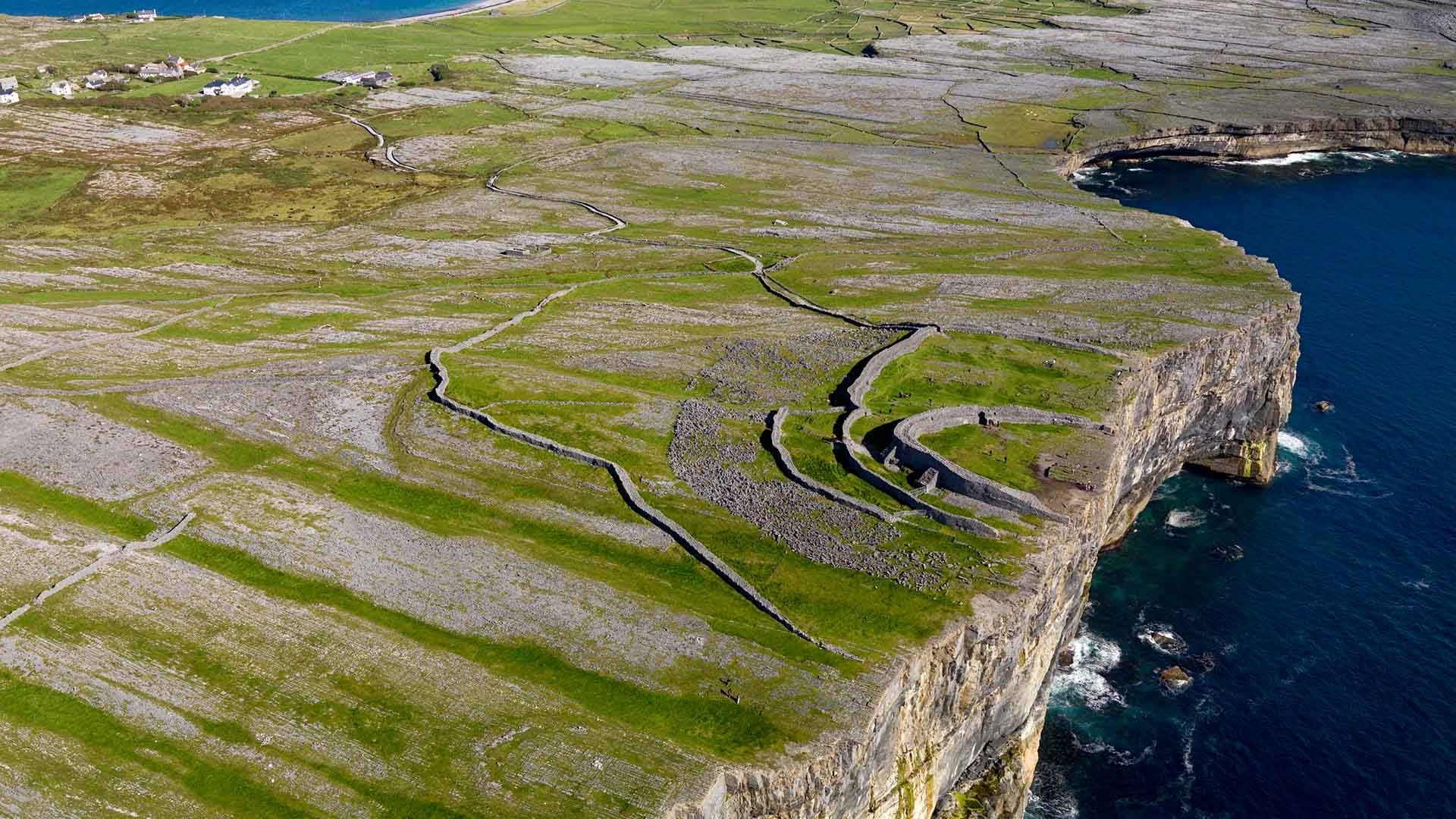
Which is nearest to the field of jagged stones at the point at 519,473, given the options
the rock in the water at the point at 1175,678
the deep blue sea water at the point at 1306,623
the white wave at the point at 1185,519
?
the deep blue sea water at the point at 1306,623

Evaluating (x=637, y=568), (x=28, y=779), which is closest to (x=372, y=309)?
(x=637, y=568)

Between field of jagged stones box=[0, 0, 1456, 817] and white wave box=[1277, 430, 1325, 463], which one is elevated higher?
field of jagged stones box=[0, 0, 1456, 817]

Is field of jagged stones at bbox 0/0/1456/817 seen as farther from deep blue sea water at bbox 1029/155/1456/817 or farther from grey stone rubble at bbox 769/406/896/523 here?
deep blue sea water at bbox 1029/155/1456/817

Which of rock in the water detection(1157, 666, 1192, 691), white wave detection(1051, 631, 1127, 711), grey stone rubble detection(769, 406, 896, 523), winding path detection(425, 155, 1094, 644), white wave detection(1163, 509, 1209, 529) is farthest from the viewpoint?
white wave detection(1163, 509, 1209, 529)

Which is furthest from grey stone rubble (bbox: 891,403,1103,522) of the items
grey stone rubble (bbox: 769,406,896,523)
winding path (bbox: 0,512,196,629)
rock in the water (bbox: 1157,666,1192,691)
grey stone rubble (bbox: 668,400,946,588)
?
winding path (bbox: 0,512,196,629)

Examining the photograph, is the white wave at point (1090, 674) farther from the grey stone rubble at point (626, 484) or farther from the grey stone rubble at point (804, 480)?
the grey stone rubble at point (626, 484)

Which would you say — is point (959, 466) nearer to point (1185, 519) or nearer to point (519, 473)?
point (519, 473)

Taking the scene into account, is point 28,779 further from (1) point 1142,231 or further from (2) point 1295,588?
(1) point 1142,231
